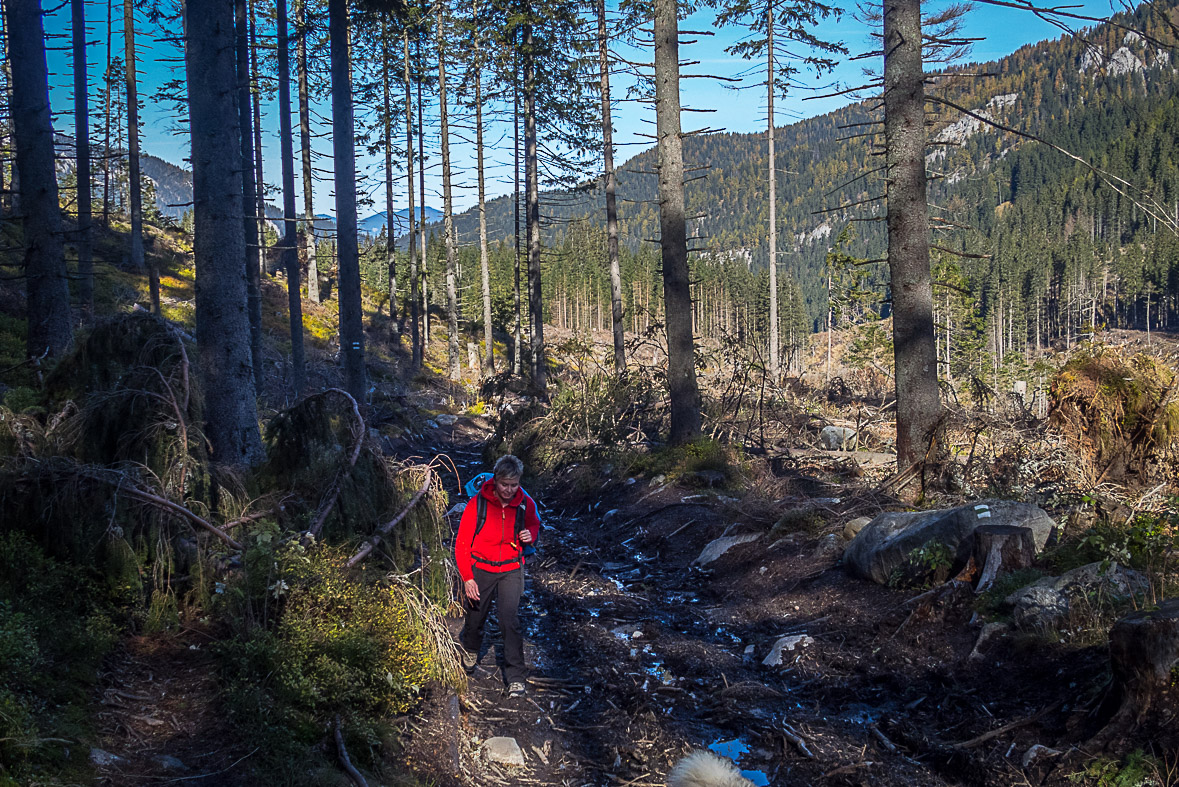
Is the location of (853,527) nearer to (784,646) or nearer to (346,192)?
(784,646)

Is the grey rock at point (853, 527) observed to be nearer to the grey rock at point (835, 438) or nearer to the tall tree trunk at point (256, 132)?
the grey rock at point (835, 438)

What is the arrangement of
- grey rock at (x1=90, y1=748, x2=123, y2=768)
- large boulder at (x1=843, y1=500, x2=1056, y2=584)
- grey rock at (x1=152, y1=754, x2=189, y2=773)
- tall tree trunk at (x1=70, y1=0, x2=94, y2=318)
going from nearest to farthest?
grey rock at (x1=90, y1=748, x2=123, y2=768), grey rock at (x1=152, y1=754, x2=189, y2=773), large boulder at (x1=843, y1=500, x2=1056, y2=584), tall tree trunk at (x1=70, y1=0, x2=94, y2=318)

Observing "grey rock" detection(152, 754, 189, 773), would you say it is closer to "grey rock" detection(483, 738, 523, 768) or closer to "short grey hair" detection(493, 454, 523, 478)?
"grey rock" detection(483, 738, 523, 768)

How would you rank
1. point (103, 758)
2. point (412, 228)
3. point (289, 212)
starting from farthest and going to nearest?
point (412, 228), point (289, 212), point (103, 758)

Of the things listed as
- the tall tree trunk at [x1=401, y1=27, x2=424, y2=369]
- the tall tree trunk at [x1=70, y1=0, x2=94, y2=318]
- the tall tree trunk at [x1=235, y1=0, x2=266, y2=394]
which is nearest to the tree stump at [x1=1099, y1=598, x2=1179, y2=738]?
the tall tree trunk at [x1=235, y1=0, x2=266, y2=394]

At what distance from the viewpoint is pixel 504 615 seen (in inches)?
204

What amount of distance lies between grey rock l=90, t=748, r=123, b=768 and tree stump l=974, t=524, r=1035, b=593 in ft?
17.7

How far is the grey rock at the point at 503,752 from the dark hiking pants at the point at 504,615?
80 centimetres

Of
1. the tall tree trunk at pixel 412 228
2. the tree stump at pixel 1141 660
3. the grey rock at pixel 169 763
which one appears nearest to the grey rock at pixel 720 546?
the tree stump at pixel 1141 660

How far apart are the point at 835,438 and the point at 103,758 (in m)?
11.5

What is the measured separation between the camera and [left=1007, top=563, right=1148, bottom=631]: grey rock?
Answer: 4480 mm

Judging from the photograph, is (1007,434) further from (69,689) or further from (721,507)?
(69,689)

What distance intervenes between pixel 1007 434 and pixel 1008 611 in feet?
11.2

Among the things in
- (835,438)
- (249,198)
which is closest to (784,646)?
(835,438)
